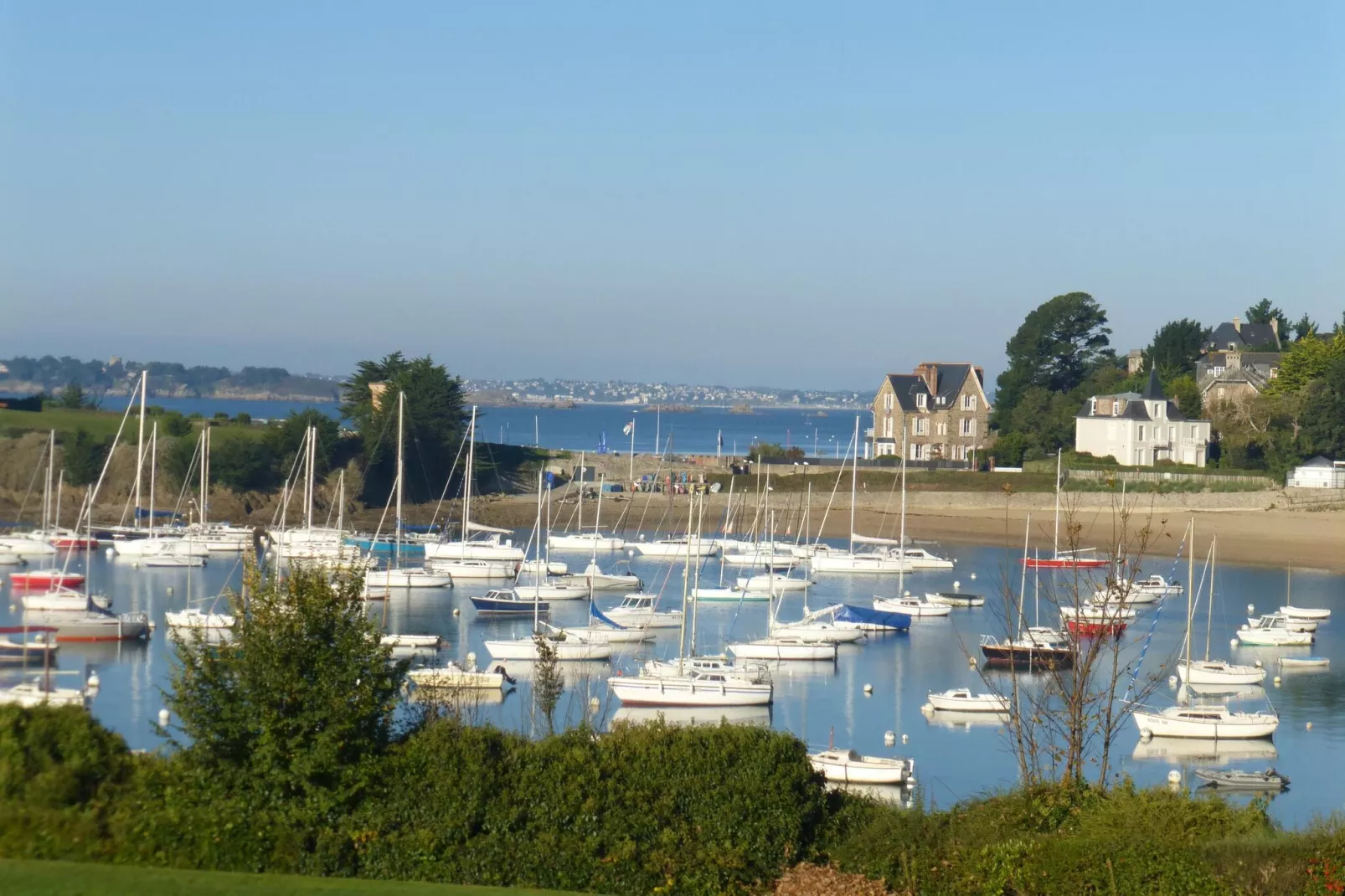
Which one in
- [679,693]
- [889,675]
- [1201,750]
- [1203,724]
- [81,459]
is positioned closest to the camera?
[1201,750]

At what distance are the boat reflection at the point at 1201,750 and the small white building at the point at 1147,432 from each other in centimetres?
4386

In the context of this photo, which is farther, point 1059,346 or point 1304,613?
point 1059,346

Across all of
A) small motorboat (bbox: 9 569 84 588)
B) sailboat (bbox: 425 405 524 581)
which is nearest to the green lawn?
small motorboat (bbox: 9 569 84 588)

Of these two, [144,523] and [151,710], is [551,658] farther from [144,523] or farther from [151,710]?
[144,523]

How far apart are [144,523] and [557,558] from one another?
56.4 feet

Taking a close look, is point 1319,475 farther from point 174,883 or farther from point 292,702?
point 174,883

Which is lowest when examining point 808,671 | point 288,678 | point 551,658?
point 808,671

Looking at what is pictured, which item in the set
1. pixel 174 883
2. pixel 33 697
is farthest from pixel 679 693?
pixel 174 883

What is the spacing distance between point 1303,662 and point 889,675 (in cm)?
1020

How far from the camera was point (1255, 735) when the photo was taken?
25.4 metres

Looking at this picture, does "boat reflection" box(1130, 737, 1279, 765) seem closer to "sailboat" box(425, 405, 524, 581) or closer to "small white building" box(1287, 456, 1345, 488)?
"sailboat" box(425, 405, 524, 581)

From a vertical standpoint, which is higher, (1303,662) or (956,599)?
(956,599)

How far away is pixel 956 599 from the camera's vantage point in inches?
1651

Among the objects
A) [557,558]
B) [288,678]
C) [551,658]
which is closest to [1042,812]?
[288,678]
